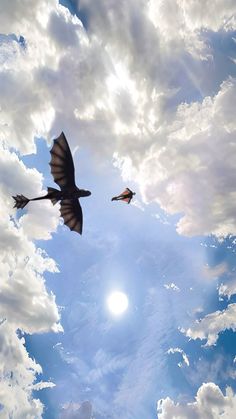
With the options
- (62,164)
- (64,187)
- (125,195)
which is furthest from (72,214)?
(125,195)

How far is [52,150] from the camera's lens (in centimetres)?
2308

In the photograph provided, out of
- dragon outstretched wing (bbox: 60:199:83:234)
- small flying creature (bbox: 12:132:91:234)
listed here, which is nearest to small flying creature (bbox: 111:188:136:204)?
small flying creature (bbox: 12:132:91:234)

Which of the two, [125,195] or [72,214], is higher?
[72,214]

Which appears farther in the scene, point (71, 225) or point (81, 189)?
point (71, 225)

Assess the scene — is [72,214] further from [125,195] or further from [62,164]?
[125,195]

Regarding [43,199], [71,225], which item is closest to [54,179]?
[43,199]

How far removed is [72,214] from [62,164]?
136 inches

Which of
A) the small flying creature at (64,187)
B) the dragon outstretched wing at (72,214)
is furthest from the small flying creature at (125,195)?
the dragon outstretched wing at (72,214)

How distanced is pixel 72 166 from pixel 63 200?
2.30 m

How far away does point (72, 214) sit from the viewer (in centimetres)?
2548

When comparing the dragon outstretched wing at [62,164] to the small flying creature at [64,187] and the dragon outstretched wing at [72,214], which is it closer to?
the small flying creature at [64,187]

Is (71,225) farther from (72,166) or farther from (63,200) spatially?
(72,166)

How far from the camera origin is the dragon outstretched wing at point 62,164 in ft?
75.0

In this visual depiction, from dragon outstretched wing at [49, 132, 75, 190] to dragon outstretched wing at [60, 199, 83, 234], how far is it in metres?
1.30
